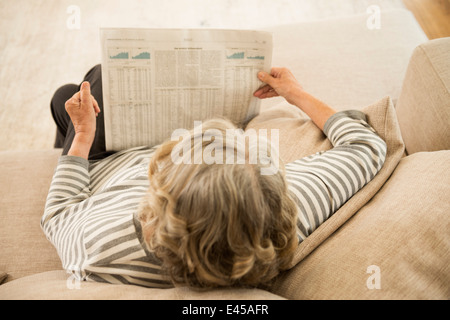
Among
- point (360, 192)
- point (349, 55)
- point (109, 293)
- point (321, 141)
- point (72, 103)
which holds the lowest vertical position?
point (109, 293)

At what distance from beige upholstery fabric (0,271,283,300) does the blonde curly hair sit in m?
0.02

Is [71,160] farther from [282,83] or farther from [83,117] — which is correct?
[282,83]

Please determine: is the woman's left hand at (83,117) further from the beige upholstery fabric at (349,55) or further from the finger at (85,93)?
the beige upholstery fabric at (349,55)

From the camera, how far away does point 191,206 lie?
0.47m

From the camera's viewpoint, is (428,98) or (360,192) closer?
Answer: (360,192)

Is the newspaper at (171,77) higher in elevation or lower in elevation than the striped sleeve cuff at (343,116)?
higher

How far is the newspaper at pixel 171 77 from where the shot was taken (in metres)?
0.82

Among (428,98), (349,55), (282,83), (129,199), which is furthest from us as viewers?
(349,55)

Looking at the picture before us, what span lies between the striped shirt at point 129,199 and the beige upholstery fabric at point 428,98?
0.16 metres

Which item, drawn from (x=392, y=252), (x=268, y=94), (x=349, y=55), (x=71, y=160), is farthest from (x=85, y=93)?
(x=349, y=55)

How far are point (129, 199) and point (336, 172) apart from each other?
1.39 ft

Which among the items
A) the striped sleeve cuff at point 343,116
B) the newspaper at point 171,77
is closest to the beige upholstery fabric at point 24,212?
the newspaper at point 171,77

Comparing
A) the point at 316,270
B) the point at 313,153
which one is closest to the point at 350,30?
the point at 313,153
